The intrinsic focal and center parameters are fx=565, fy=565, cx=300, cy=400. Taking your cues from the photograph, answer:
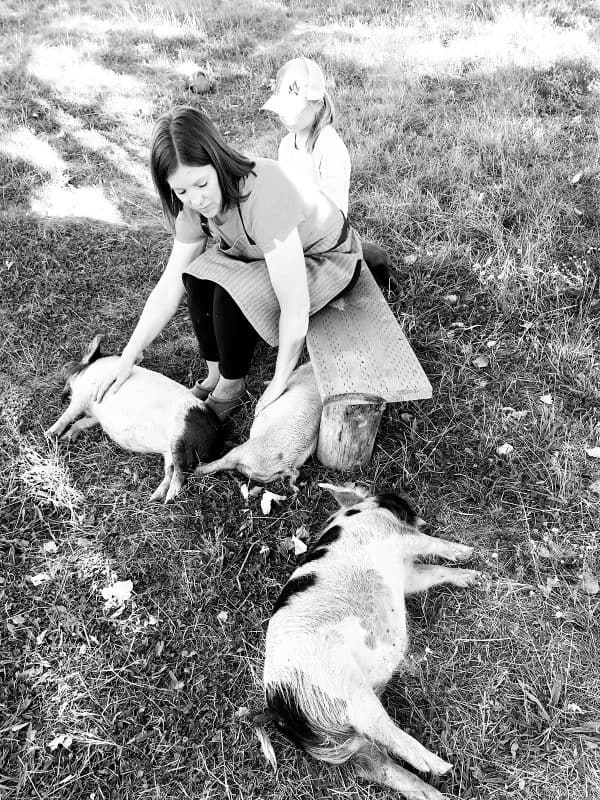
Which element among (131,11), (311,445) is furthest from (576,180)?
(131,11)

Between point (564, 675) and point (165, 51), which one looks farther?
point (165, 51)

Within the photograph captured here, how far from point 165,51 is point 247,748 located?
329 inches

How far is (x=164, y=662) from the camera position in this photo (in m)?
2.43

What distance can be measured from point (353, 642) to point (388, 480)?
3.41ft

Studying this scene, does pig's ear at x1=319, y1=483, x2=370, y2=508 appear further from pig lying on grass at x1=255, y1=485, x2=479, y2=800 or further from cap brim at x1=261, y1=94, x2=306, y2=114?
cap brim at x1=261, y1=94, x2=306, y2=114

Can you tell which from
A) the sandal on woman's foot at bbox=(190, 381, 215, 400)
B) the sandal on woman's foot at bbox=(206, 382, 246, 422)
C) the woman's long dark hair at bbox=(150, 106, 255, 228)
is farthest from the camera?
the sandal on woman's foot at bbox=(190, 381, 215, 400)

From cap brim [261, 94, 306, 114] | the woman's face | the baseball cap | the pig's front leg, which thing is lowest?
the pig's front leg

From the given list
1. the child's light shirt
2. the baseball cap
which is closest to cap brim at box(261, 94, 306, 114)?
the baseball cap

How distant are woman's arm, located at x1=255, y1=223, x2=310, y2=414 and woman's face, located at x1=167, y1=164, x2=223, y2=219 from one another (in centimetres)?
34

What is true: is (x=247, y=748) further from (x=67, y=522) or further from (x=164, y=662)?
(x=67, y=522)

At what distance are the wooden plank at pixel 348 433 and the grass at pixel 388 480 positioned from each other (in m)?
0.12

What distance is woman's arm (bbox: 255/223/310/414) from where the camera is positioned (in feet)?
8.45

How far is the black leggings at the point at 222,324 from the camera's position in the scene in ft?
9.63

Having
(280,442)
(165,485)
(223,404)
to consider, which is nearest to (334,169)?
(223,404)
